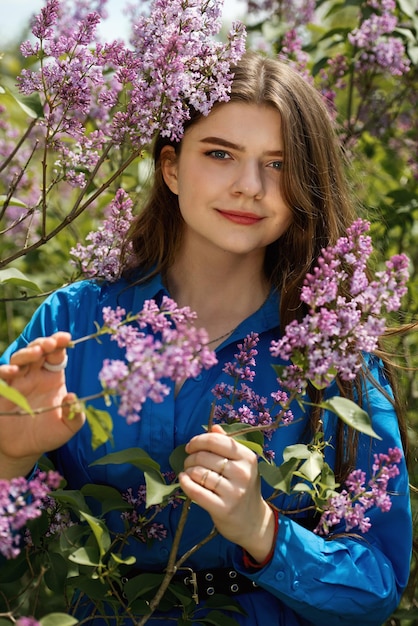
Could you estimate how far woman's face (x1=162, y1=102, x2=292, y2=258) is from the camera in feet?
6.19

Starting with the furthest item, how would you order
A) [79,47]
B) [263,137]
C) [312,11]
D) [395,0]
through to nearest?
1. [312,11]
2. [395,0]
3. [263,137]
4. [79,47]

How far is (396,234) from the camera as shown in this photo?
3395mm

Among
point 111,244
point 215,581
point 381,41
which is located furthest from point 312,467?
point 381,41

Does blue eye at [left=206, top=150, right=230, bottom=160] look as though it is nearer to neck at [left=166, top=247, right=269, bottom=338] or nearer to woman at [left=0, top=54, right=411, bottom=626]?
woman at [left=0, top=54, right=411, bottom=626]

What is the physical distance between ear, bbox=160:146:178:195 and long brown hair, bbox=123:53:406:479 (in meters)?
0.02

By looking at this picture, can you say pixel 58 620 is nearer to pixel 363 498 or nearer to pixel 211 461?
pixel 211 461

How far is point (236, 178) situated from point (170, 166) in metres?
0.31

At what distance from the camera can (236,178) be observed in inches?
73.8

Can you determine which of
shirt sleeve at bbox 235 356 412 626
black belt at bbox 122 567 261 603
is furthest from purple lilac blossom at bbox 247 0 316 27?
black belt at bbox 122 567 261 603

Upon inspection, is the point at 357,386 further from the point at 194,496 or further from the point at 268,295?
the point at 194,496

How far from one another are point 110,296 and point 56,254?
149 cm

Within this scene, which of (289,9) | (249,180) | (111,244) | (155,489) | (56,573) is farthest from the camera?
(289,9)

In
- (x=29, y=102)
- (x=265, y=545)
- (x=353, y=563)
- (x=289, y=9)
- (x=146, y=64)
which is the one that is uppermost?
(x=289, y=9)

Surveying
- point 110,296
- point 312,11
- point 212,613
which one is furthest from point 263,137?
point 312,11
